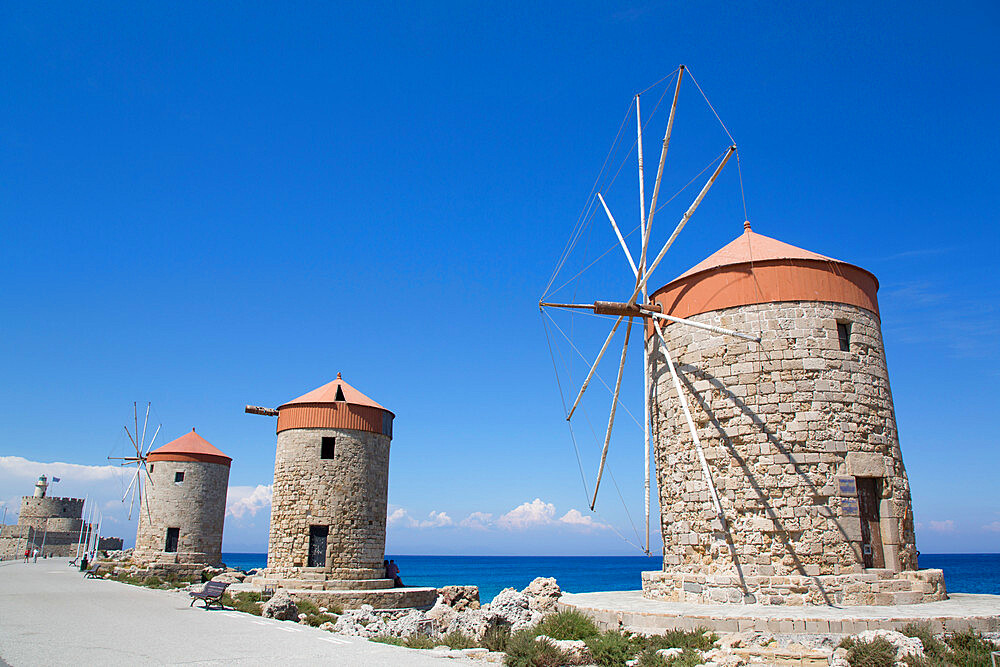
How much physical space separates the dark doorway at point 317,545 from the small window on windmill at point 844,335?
13901 millimetres

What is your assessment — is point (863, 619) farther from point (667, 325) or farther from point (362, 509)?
point (362, 509)

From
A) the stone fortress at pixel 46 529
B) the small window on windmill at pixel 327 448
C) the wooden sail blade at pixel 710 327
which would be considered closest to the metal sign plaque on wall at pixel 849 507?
the wooden sail blade at pixel 710 327

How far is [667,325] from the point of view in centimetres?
1167

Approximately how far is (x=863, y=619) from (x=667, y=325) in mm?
5454

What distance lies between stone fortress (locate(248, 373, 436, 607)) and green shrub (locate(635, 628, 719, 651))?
11208 millimetres

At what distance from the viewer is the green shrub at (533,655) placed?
7133 millimetres

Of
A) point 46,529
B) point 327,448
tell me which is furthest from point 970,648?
point 46,529

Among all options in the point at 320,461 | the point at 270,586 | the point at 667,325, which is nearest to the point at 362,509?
the point at 320,461

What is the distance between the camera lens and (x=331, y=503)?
59.7ft

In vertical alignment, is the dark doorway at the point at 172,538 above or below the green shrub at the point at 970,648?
below

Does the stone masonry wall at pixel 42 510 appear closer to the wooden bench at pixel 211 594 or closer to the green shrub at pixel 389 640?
the wooden bench at pixel 211 594

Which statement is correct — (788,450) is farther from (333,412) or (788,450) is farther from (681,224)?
(333,412)

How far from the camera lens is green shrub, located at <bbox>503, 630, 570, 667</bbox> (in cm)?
713

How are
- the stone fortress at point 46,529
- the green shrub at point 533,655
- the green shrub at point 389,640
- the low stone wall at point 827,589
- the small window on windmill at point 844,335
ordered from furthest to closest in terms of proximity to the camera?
the stone fortress at point 46,529, the small window on windmill at point 844,335, the green shrub at point 389,640, the low stone wall at point 827,589, the green shrub at point 533,655
